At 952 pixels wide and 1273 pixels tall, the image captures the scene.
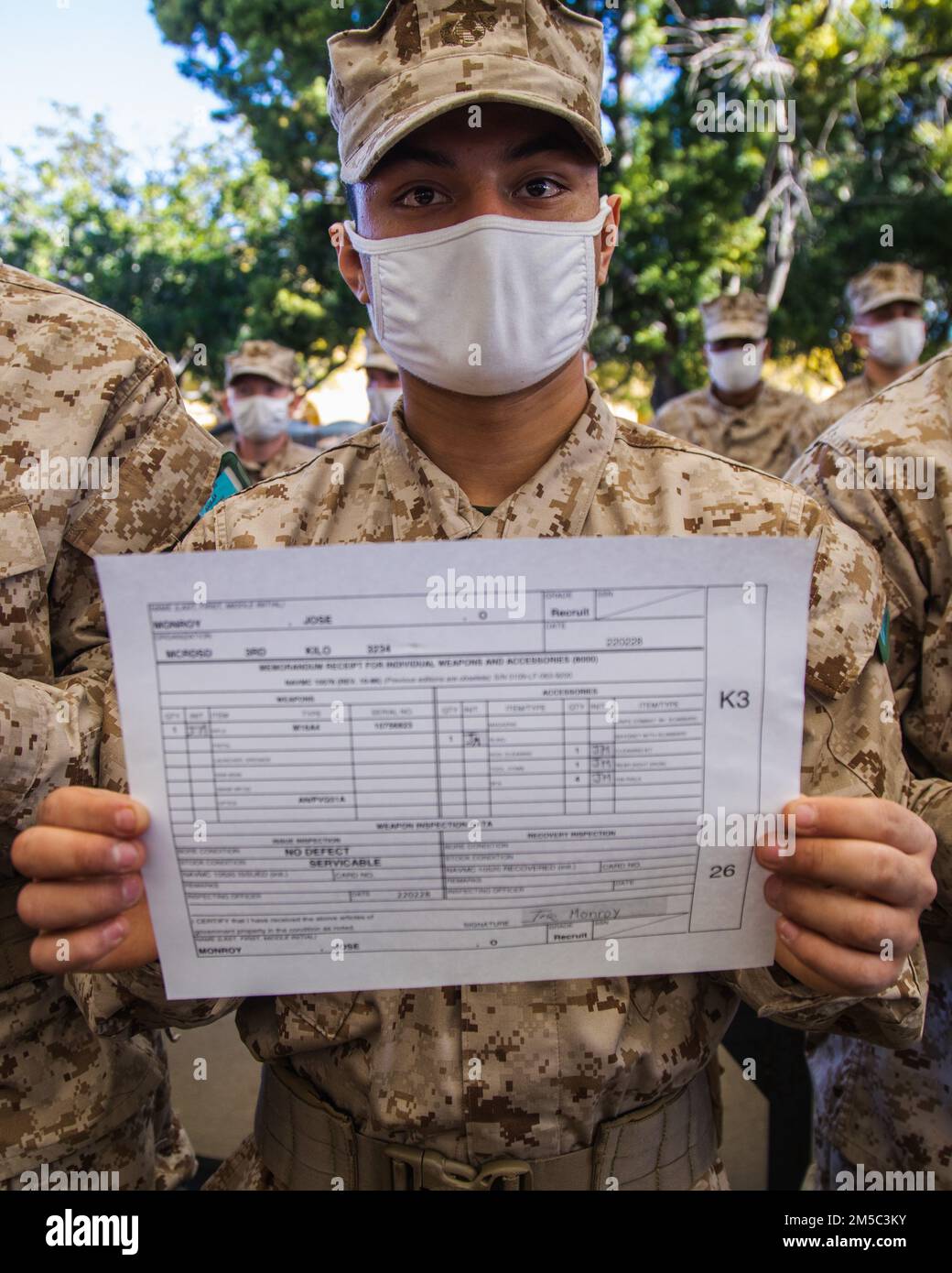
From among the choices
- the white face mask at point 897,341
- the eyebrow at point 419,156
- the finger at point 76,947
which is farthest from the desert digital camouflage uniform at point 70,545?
the white face mask at point 897,341

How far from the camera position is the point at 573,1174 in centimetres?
129

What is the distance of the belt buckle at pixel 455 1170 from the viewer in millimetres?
1243

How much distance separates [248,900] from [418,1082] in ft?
1.23

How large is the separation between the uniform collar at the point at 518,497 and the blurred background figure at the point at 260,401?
6.38 metres

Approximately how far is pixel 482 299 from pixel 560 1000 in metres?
0.97

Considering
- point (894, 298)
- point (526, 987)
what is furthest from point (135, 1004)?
point (894, 298)

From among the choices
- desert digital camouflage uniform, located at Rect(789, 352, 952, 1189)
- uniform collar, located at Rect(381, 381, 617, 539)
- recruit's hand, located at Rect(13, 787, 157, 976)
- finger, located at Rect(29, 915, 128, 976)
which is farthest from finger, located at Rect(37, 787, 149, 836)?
desert digital camouflage uniform, located at Rect(789, 352, 952, 1189)

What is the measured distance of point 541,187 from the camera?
1.36 m

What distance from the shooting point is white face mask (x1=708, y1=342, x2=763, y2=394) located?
7.36 m

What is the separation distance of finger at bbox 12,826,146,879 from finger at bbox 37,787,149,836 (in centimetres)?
1

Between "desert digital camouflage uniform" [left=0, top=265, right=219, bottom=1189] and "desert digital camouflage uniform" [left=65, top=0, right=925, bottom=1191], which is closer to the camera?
"desert digital camouflage uniform" [left=65, top=0, right=925, bottom=1191]

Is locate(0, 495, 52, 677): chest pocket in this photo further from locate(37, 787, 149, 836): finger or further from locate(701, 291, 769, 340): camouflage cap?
locate(701, 291, 769, 340): camouflage cap

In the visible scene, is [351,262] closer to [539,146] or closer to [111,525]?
[539,146]
